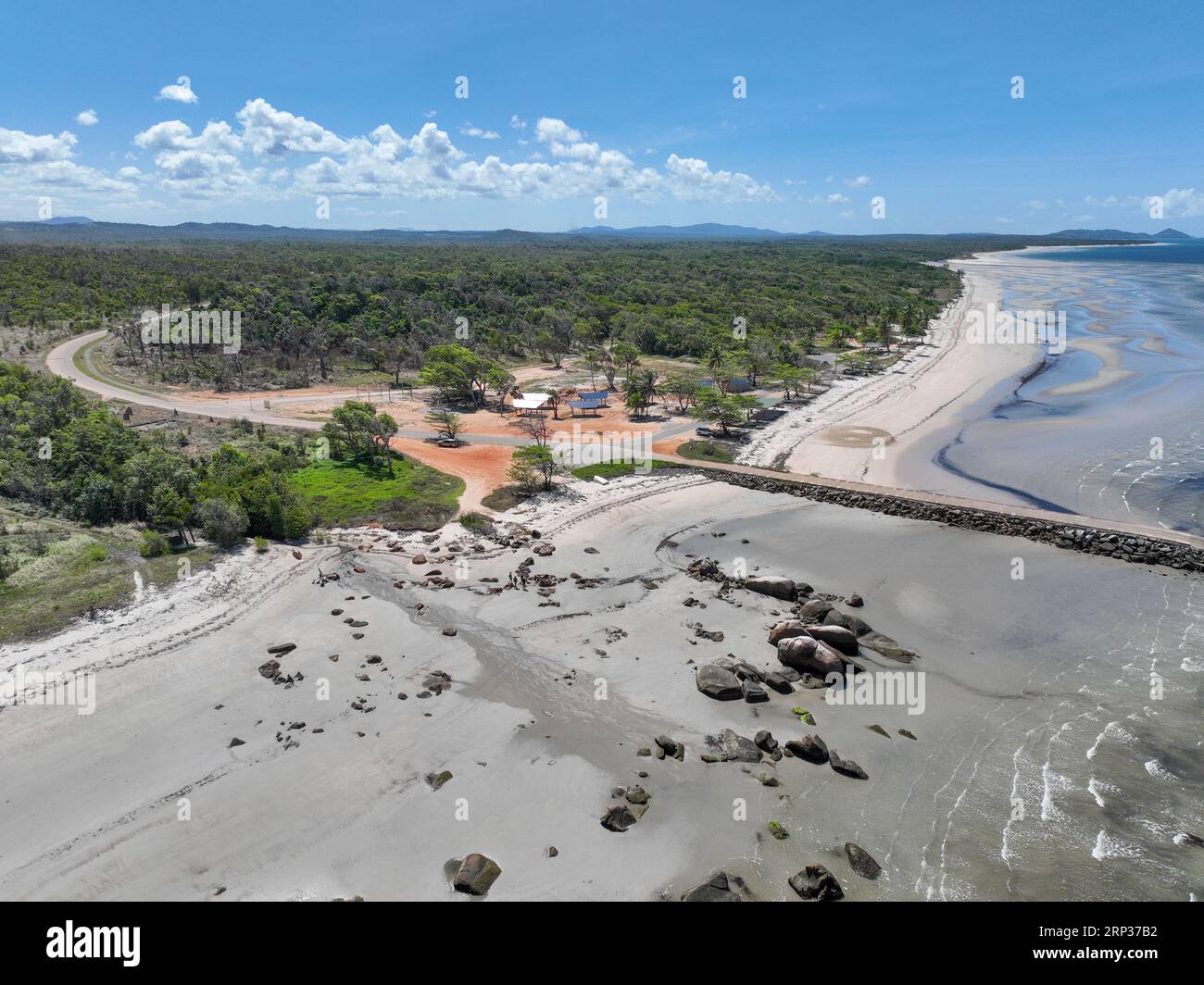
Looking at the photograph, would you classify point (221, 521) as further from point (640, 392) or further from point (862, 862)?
point (640, 392)

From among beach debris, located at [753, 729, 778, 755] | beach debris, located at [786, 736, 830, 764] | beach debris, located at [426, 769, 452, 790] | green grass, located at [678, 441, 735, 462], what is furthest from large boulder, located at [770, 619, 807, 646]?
green grass, located at [678, 441, 735, 462]

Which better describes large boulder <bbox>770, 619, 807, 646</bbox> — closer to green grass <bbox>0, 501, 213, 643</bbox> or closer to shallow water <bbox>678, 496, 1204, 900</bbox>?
shallow water <bbox>678, 496, 1204, 900</bbox>

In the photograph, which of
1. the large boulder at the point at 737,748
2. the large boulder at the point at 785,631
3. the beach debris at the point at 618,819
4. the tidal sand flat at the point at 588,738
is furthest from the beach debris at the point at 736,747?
the large boulder at the point at 785,631

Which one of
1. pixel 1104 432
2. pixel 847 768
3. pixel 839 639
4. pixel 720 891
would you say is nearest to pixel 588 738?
pixel 720 891
